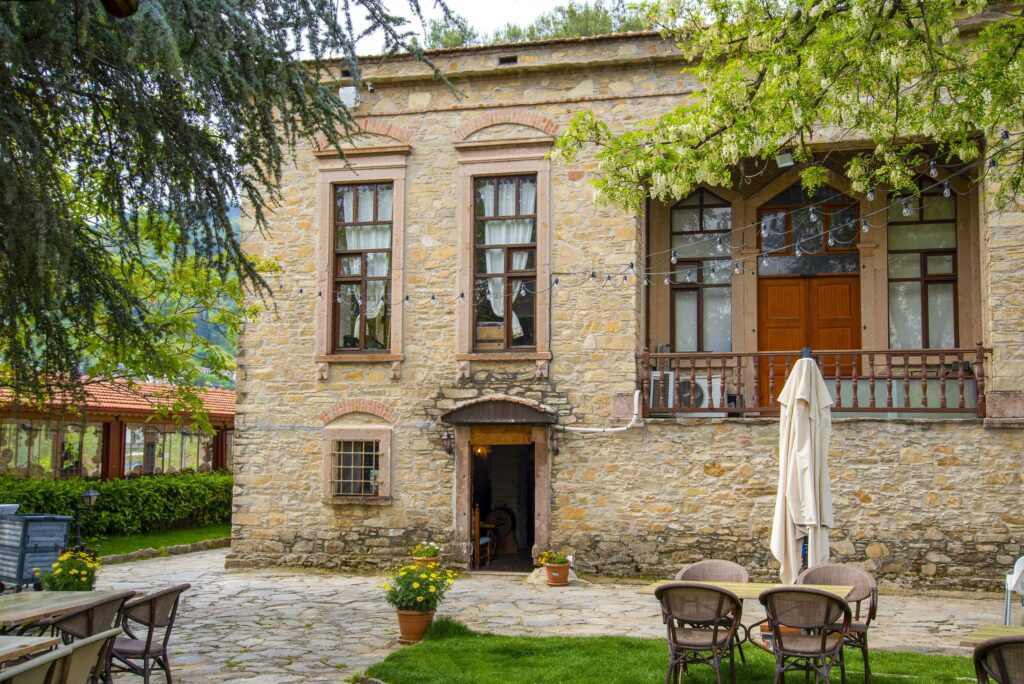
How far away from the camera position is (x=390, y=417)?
13422mm

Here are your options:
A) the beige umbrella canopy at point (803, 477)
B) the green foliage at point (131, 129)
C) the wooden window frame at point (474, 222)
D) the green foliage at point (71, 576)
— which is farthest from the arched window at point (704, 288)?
the green foliage at point (71, 576)

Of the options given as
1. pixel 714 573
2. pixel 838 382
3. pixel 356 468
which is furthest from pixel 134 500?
pixel 714 573

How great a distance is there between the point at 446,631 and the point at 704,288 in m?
7.11

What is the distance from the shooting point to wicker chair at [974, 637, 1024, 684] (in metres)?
4.92

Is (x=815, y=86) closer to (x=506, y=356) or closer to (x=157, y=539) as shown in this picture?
(x=506, y=356)

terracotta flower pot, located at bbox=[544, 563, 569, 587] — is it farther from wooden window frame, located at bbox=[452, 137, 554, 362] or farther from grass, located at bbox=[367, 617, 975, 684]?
grass, located at bbox=[367, 617, 975, 684]

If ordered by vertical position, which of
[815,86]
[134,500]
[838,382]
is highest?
[815,86]

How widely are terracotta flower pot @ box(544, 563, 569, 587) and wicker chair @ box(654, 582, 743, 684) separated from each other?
5.38m

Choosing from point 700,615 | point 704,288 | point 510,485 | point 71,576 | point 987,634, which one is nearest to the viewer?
point 987,634

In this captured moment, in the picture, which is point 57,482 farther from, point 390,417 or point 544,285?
point 544,285

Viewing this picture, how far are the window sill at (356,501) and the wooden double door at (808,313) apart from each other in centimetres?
524

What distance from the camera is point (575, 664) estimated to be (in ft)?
24.3

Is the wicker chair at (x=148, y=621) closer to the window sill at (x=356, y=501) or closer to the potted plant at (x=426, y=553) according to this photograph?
the potted plant at (x=426, y=553)

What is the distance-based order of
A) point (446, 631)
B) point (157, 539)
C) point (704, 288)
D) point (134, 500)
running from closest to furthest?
point (446, 631) < point (704, 288) < point (157, 539) < point (134, 500)
